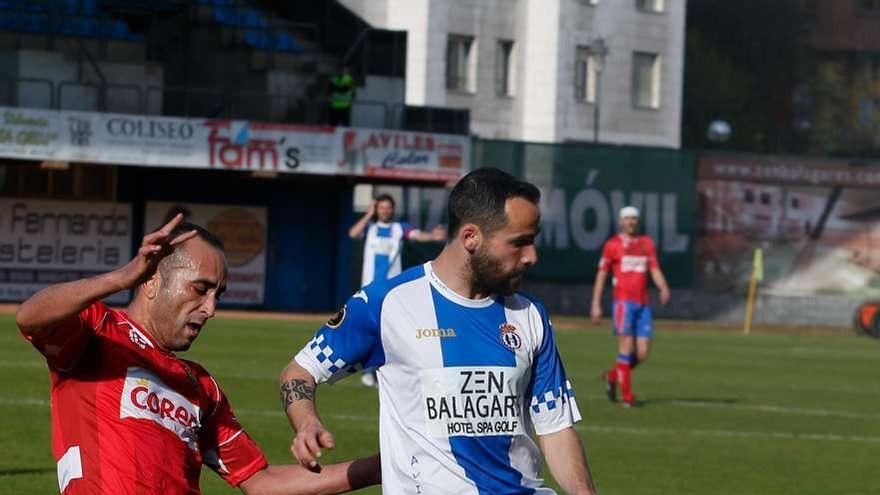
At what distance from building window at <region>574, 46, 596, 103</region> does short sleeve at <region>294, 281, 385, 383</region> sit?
5953 centimetres

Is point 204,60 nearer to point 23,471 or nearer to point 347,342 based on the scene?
point 23,471

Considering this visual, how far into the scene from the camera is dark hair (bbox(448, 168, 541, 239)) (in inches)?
247

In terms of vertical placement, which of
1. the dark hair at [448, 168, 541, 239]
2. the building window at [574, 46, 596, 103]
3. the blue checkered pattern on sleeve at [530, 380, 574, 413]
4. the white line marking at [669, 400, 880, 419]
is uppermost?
the building window at [574, 46, 596, 103]

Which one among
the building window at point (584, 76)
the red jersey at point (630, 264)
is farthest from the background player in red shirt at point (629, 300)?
the building window at point (584, 76)

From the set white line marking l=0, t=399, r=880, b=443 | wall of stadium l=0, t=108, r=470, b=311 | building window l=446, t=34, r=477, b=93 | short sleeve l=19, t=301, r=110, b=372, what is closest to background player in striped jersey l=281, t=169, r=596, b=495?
short sleeve l=19, t=301, r=110, b=372

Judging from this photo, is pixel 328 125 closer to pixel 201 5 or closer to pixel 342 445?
pixel 201 5

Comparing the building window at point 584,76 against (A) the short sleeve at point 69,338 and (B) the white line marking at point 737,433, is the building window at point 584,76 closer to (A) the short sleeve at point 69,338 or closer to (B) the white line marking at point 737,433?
(B) the white line marking at point 737,433

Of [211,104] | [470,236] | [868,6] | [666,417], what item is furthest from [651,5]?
[470,236]

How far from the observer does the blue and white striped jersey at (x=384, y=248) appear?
2222 centimetres

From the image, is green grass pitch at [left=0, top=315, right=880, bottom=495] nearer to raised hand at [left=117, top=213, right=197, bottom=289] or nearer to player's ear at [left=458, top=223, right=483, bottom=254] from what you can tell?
player's ear at [left=458, top=223, right=483, bottom=254]

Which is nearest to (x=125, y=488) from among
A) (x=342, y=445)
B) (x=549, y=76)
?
(x=342, y=445)

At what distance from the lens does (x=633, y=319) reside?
2028cm

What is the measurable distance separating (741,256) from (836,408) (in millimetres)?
27422

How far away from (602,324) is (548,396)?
35226 mm
